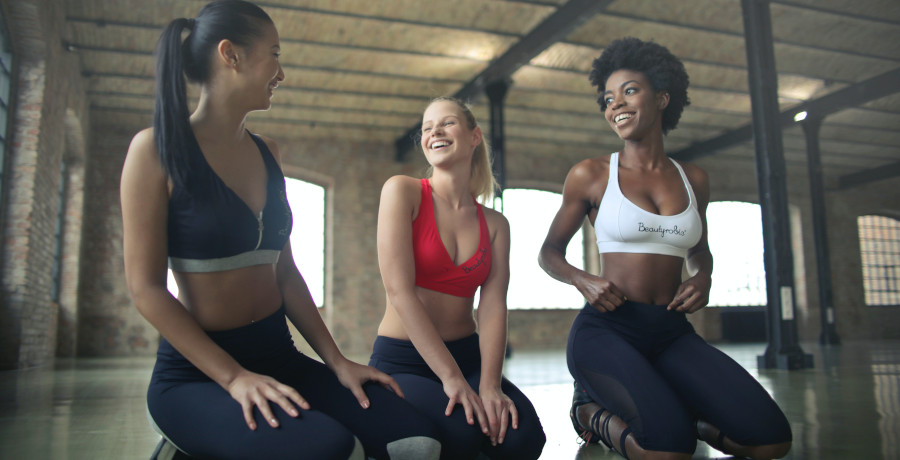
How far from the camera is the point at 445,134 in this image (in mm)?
2201

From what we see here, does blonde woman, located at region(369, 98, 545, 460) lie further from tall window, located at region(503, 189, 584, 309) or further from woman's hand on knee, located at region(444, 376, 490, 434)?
tall window, located at region(503, 189, 584, 309)

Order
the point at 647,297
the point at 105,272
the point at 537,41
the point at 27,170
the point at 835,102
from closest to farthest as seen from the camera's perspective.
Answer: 1. the point at 647,297
2. the point at 27,170
3. the point at 537,41
4. the point at 835,102
5. the point at 105,272

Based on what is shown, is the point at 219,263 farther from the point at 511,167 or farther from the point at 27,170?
the point at 511,167

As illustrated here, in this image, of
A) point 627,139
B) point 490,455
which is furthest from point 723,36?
point 490,455

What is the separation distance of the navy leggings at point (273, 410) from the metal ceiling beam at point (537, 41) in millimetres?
4916

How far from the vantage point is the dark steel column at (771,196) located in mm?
6367

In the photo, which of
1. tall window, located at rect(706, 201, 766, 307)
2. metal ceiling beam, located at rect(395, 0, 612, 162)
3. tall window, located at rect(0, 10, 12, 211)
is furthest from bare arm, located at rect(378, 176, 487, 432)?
tall window, located at rect(706, 201, 766, 307)

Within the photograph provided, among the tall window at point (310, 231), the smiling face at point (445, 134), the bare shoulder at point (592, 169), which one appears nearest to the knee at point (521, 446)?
the smiling face at point (445, 134)

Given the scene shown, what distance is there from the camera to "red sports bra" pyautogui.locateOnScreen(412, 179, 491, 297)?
2.10 m

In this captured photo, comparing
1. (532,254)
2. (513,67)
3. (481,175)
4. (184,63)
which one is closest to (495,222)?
(481,175)

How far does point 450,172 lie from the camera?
7.37 feet

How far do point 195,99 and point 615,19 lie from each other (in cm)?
630

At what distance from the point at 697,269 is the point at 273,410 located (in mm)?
1720

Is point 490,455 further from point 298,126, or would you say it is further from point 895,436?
point 298,126
